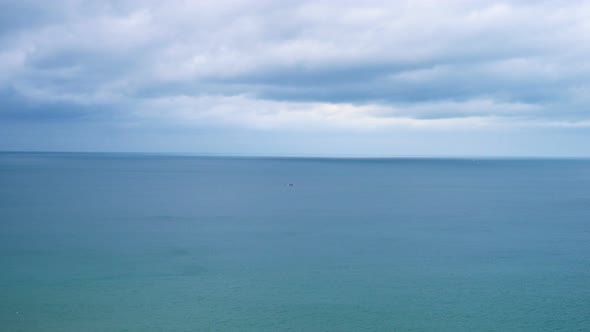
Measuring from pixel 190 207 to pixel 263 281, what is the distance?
118 feet

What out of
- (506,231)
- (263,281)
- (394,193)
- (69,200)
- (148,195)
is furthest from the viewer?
(394,193)

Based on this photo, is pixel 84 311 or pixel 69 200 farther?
pixel 69 200

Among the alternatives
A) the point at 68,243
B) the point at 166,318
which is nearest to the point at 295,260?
the point at 166,318

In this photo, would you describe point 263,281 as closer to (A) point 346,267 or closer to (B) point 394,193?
(A) point 346,267

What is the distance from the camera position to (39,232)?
44344mm

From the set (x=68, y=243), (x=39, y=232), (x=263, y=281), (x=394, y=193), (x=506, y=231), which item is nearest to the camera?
(x=263, y=281)

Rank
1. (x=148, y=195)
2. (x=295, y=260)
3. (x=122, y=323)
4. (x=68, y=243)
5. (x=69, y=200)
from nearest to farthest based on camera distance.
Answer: (x=122, y=323), (x=295, y=260), (x=68, y=243), (x=69, y=200), (x=148, y=195)

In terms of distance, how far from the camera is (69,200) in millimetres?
69000

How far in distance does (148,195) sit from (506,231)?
5182 centimetres

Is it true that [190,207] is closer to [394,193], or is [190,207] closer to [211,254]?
[211,254]

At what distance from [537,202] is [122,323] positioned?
65.4 m

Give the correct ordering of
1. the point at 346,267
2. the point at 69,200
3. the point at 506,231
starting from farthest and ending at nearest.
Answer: the point at 69,200 → the point at 506,231 → the point at 346,267

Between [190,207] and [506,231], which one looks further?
[190,207]

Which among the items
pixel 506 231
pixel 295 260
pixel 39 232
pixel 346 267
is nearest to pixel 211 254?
pixel 295 260
